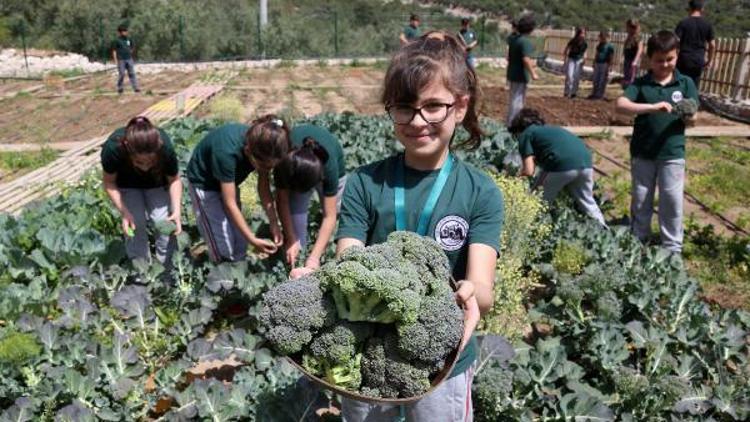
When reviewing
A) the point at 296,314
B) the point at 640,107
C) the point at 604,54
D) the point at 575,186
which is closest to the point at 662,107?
the point at 640,107

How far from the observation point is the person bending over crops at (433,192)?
73.8 inches

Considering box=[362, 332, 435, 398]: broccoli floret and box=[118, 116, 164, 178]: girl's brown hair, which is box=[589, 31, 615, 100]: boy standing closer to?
box=[118, 116, 164, 178]: girl's brown hair

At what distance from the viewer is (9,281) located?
4430 millimetres

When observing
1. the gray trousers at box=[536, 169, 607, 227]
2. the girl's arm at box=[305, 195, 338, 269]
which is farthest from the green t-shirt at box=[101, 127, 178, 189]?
the gray trousers at box=[536, 169, 607, 227]

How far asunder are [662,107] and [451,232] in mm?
3498

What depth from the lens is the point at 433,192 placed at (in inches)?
78.4

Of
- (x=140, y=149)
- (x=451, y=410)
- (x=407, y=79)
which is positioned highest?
(x=407, y=79)

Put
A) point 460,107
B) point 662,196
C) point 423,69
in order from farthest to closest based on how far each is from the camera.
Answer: point 662,196
point 460,107
point 423,69

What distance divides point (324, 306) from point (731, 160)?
9.05m

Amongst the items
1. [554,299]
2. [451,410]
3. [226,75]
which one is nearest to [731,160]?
[554,299]

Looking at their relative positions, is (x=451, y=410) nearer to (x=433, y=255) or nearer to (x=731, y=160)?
(x=433, y=255)

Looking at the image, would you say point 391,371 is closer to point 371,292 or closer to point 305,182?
point 371,292

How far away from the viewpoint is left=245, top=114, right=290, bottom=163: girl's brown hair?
11.2ft

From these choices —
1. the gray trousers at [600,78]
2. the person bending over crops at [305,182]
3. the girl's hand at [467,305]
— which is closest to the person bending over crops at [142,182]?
the person bending over crops at [305,182]
